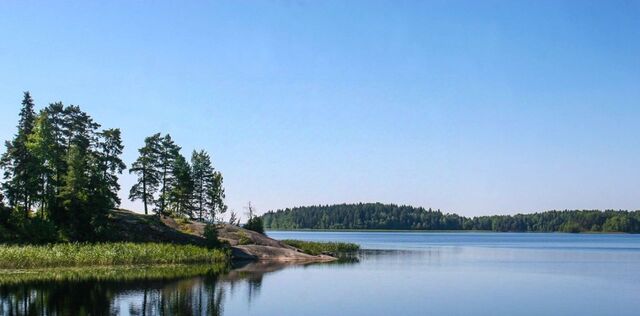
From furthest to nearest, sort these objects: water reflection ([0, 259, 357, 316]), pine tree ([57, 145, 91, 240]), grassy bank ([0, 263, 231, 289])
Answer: pine tree ([57, 145, 91, 240]), grassy bank ([0, 263, 231, 289]), water reflection ([0, 259, 357, 316])

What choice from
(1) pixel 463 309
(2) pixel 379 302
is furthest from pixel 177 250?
(1) pixel 463 309

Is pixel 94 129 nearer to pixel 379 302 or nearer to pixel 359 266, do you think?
pixel 359 266

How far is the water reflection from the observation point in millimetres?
39281

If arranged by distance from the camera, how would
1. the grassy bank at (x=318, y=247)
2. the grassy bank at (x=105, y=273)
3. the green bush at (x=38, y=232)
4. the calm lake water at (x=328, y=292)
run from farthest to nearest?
the grassy bank at (x=318, y=247) < the green bush at (x=38, y=232) < the grassy bank at (x=105, y=273) < the calm lake water at (x=328, y=292)

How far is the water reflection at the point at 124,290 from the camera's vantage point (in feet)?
129

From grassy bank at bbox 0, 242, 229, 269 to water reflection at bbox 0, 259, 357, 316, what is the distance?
3309 mm

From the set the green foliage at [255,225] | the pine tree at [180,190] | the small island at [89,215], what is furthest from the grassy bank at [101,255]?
the green foliage at [255,225]

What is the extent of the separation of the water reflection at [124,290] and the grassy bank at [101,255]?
331 centimetres

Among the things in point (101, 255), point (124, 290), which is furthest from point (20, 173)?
point (124, 290)

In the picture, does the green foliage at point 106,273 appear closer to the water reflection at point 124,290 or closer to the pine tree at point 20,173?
the water reflection at point 124,290

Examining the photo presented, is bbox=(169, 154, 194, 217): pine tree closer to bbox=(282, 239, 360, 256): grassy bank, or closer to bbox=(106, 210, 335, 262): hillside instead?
bbox=(106, 210, 335, 262): hillside

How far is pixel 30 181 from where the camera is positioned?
3012 inches

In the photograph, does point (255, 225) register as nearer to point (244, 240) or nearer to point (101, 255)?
point (244, 240)

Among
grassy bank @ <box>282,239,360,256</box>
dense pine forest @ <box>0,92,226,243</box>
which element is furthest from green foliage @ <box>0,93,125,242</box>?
grassy bank @ <box>282,239,360,256</box>
